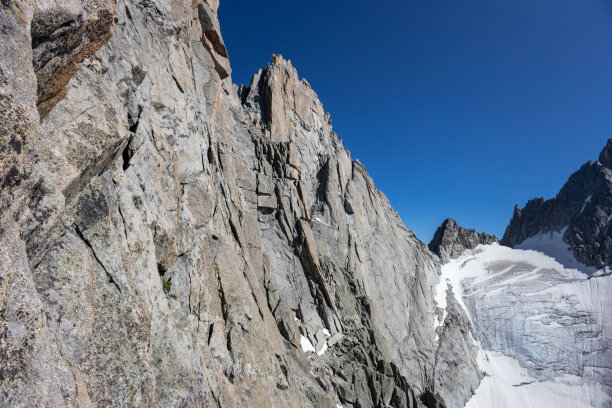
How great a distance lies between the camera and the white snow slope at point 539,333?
2571 inches

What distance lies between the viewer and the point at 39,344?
5.79 meters

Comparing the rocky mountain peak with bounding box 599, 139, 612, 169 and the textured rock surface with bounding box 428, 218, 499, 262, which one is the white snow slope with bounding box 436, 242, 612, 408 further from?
the rocky mountain peak with bounding box 599, 139, 612, 169

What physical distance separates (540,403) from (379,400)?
54614 millimetres

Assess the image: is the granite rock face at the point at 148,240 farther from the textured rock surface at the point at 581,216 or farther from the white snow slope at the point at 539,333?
the textured rock surface at the point at 581,216

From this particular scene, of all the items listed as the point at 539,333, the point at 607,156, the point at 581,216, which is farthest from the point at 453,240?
the point at 607,156

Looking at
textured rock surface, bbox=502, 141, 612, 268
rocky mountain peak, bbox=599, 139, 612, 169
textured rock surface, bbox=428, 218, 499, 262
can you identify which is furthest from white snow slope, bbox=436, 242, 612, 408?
rocky mountain peak, bbox=599, 139, 612, 169

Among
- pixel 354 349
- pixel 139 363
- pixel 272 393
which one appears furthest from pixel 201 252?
pixel 354 349

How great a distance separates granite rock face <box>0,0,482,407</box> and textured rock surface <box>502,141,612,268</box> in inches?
3772

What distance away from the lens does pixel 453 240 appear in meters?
109

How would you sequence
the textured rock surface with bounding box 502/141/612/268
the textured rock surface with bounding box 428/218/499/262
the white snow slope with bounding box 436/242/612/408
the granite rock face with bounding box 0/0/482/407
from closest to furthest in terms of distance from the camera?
the granite rock face with bounding box 0/0/482/407 < the white snow slope with bounding box 436/242/612/408 < the textured rock surface with bounding box 502/141/612/268 < the textured rock surface with bounding box 428/218/499/262

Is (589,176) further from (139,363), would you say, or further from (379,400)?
(139,363)

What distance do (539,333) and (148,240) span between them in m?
93.2

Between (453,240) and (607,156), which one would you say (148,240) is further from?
(607,156)

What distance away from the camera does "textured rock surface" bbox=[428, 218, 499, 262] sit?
105500mm
